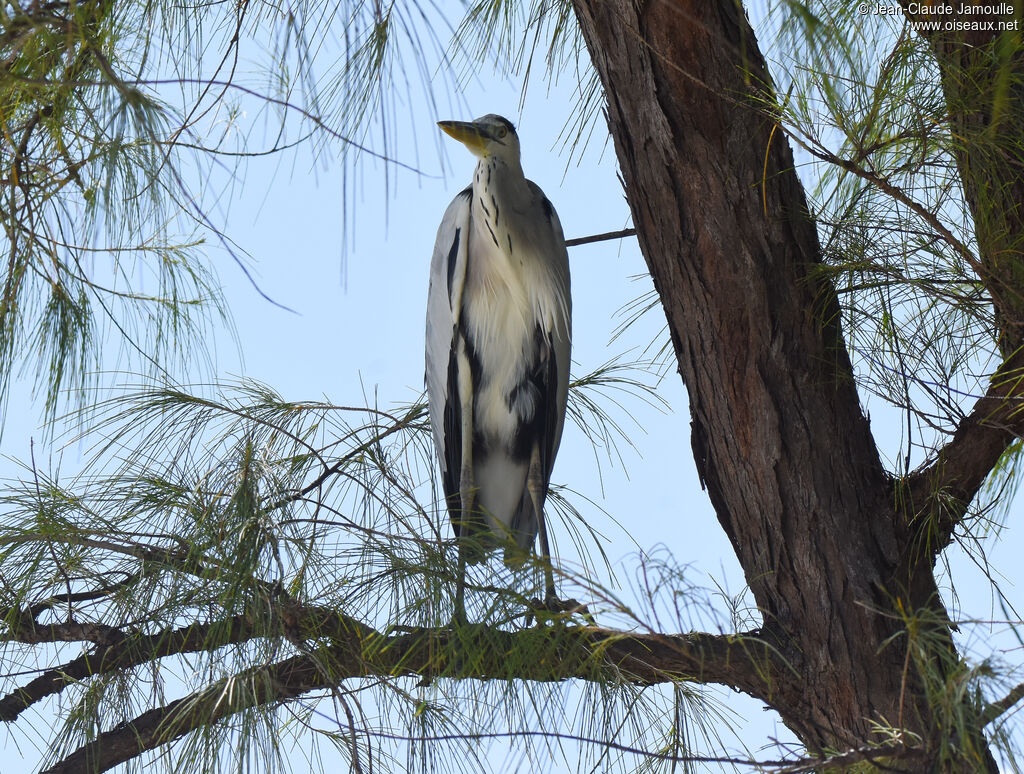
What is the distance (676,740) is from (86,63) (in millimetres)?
930

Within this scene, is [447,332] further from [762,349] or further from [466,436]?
[762,349]

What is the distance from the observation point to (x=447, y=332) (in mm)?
1817

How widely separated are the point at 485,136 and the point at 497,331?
317 millimetres

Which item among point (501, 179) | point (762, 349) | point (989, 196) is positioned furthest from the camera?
point (501, 179)

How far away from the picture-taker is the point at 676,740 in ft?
3.87

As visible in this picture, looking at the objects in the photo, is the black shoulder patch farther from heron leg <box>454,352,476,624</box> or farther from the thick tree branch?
the thick tree branch

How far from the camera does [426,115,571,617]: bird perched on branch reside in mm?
1732

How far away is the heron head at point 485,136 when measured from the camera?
1738 millimetres

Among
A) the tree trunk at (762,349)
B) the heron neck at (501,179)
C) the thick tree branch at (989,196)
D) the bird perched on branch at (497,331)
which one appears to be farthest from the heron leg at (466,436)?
the thick tree branch at (989,196)

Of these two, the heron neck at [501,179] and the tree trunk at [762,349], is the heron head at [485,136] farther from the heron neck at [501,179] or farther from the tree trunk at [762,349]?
the tree trunk at [762,349]

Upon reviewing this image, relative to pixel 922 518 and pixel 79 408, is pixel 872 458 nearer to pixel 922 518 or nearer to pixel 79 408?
pixel 922 518

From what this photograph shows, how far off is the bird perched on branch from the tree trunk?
48 cm

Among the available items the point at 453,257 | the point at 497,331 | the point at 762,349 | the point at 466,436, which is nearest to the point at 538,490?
the point at 466,436

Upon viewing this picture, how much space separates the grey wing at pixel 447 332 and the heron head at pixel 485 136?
88mm
